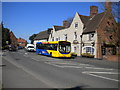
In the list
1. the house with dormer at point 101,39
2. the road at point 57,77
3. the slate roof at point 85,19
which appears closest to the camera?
the road at point 57,77

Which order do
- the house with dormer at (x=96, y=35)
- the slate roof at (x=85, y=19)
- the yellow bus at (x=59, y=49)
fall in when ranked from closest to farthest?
the yellow bus at (x=59, y=49), the house with dormer at (x=96, y=35), the slate roof at (x=85, y=19)

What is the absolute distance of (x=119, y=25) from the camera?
2716 centimetres

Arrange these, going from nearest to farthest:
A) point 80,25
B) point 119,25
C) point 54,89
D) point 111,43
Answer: point 54,89, point 119,25, point 111,43, point 80,25

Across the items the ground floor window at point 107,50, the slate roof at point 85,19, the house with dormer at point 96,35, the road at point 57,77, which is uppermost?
the slate roof at point 85,19

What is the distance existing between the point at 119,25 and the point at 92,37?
824 cm

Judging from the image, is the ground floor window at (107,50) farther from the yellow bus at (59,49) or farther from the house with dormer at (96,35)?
the yellow bus at (59,49)

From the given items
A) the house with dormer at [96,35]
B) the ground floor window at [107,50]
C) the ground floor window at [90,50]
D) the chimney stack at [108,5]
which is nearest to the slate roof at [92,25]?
the house with dormer at [96,35]

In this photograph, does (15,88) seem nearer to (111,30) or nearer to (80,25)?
(111,30)

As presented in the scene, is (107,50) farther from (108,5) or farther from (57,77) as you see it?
(57,77)

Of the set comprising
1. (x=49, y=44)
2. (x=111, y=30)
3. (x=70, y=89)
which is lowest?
(x=70, y=89)

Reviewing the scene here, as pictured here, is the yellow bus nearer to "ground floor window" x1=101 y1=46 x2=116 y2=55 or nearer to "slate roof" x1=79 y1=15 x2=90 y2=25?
"ground floor window" x1=101 y1=46 x2=116 y2=55

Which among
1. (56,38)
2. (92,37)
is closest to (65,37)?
(56,38)

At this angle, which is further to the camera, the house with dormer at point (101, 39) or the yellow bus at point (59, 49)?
the house with dormer at point (101, 39)

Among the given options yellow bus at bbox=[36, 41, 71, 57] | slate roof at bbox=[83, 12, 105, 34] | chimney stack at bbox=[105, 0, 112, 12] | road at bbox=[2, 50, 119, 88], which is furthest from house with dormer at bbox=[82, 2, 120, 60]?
road at bbox=[2, 50, 119, 88]
